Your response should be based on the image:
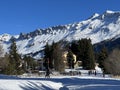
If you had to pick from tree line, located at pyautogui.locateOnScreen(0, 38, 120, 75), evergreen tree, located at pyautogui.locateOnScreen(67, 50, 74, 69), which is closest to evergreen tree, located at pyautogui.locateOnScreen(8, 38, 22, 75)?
tree line, located at pyautogui.locateOnScreen(0, 38, 120, 75)

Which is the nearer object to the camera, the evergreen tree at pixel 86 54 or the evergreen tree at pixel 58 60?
the evergreen tree at pixel 58 60

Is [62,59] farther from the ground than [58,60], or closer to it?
farther from the ground

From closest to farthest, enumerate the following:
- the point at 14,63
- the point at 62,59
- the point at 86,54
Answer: the point at 14,63 → the point at 62,59 → the point at 86,54

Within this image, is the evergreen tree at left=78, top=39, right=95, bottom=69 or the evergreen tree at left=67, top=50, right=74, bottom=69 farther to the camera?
the evergreen tree at left=67, top=50, right=74, bottom=69

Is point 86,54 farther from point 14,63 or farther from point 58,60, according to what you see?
point 14,63

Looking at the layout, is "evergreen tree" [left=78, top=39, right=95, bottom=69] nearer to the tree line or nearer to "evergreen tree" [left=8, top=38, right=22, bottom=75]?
the tree line

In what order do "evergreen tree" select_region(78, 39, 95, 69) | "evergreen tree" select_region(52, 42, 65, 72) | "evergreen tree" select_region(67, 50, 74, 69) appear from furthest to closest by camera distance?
"evergreen tree" select_region(67, 50, 74, 69)
"evergreen tree" select_region(78, 39, 95, 69)
"evergreen tree" select_region(52, 42, 65, 72)

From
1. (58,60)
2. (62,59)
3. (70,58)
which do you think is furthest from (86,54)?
(58,60)

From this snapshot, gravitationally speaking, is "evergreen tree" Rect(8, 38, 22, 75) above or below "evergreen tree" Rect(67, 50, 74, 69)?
below

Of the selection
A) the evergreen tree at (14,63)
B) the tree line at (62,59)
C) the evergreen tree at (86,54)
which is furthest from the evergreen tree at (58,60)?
the evergreen tree at (14,63)

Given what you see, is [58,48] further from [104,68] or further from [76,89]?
[76,89]

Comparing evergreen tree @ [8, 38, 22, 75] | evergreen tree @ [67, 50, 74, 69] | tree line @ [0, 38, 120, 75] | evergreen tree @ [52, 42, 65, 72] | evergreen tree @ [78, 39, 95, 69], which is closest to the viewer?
evergreen tree @ [8, 38, 22, 75]

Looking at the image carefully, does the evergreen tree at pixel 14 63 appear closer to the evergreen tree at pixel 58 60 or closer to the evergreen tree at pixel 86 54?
the evergreen tree at pixel 58 60

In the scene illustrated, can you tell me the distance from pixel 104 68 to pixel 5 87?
8305 cm
